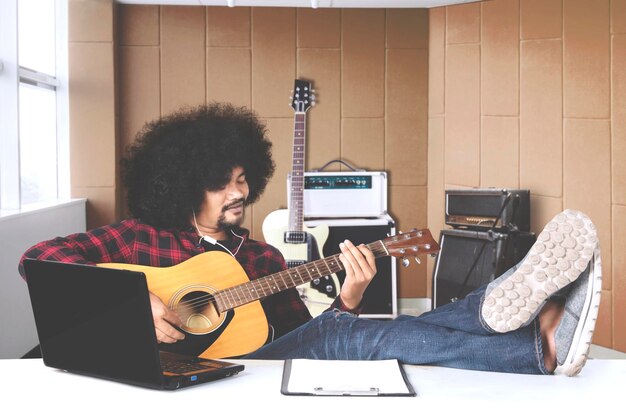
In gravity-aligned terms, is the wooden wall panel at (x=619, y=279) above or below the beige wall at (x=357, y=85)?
below

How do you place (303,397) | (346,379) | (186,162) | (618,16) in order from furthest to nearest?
(618,16), (186,162), (346,379), (303,397)

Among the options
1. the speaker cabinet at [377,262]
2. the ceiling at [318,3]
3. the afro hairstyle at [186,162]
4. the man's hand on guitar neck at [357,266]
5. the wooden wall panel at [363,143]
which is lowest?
the speaker cabinet at [377,262]

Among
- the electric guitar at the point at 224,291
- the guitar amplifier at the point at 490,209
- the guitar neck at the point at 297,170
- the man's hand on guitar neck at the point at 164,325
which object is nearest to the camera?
the man's hand on guitar neck at the point at 164,325

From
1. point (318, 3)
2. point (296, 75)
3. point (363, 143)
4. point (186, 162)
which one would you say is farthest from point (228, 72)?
point (186, 162)

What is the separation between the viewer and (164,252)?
2.23m

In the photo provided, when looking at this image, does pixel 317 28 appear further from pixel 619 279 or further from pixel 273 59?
pixel 619 279

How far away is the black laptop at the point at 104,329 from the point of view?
1.32m

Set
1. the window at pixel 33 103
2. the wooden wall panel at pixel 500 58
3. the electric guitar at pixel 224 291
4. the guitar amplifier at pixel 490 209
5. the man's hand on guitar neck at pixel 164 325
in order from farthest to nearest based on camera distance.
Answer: the wooden wall panel at pixel 500 58
the guitar amplifier at pixel 490 209
the window at pixel 33 103
the electric guitar at pixel 224 291
the man's hand on guitar neck at pixel 164 325

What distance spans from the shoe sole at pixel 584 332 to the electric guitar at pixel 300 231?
3.26m

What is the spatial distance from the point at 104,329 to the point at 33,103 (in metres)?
3.43

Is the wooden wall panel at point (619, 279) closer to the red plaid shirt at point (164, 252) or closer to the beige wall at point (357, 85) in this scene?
the beige wall at point (357, 85)

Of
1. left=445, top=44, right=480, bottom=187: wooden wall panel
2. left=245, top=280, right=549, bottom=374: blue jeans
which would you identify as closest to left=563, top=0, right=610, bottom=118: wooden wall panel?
left=445, top=44, right=480, bottom=187: wooden wall panel

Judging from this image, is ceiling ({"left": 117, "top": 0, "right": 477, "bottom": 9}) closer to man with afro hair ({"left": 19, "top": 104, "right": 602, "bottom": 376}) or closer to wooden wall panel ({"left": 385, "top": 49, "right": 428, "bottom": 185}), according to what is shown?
wooden wall panel ({"left": 385, "top": 49, "right": 428, "bottom": 185})

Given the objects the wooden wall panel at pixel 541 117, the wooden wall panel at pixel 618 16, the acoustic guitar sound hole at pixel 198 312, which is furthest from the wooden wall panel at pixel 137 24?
the acoustic guitar sound hole at pixel 198 312
